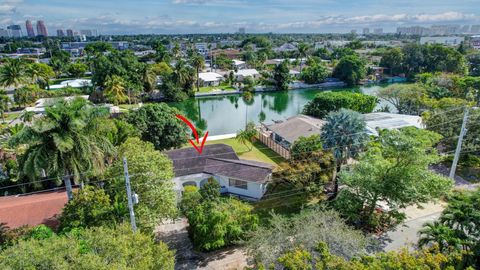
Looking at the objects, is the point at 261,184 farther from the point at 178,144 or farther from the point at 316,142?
the point at 178,144

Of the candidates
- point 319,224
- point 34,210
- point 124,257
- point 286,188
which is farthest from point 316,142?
point 34,210

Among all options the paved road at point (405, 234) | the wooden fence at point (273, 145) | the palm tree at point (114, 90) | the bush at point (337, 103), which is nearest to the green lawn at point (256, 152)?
the wooden fence at point (273, 145)

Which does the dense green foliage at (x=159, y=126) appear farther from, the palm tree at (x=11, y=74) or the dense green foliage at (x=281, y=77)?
the dense green foliage at (x=281, y=77)

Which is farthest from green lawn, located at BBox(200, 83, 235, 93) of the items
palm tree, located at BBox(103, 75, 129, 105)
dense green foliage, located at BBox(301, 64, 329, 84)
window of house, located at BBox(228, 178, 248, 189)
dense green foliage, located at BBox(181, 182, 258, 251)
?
dense green foliage, located at BBox(181, 182, 258, 251)

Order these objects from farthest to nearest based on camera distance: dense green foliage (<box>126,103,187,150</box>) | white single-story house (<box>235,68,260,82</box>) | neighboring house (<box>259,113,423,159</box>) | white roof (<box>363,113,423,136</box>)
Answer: white single-story house (<box>235,68,260,82</box>) < white roof (<box>363,113,423,136</box>) < neighboring house (<box>259,113,423,159</box>) < dense green foliage (<box>126,103,187,150</box>)

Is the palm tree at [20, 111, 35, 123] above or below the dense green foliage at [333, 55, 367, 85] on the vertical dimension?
above

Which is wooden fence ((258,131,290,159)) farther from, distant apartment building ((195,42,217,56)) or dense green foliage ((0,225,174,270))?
distant apartment building ((195,42,217,56))

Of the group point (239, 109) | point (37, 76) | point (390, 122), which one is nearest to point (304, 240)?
point (390, 122)
